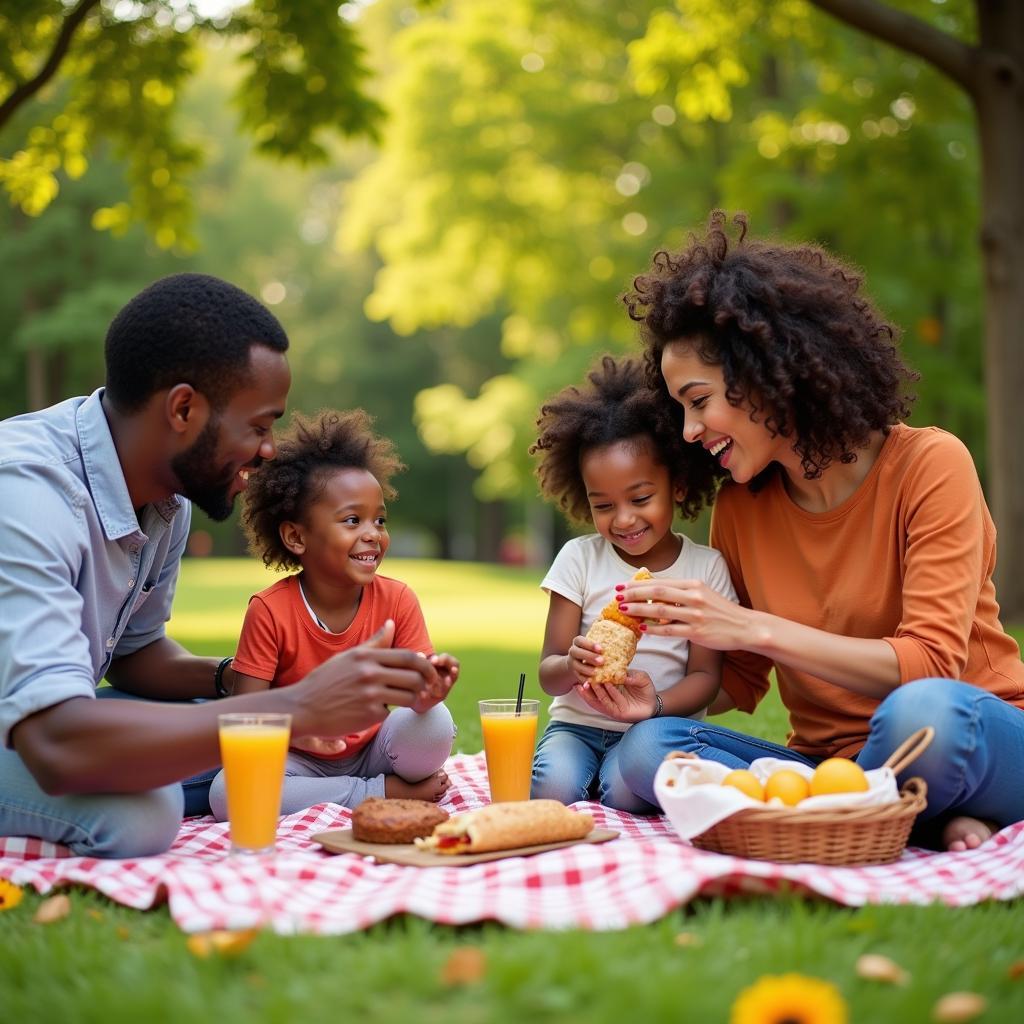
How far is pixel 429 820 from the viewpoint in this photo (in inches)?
132

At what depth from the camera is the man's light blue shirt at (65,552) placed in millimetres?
3018

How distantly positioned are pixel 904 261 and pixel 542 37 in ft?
23.4

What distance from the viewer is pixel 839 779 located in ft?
10.2

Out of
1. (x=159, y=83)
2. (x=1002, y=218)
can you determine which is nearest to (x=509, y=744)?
(x=1002, y=218)

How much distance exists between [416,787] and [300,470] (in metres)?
1.20

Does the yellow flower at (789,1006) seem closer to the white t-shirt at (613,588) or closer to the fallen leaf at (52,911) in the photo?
the fallen leaf at (52,911)

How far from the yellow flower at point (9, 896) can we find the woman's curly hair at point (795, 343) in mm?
2333

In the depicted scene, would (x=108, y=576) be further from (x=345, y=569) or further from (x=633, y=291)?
(x=633, y=291)

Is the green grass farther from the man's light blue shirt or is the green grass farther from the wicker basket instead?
the man's light blue shirt

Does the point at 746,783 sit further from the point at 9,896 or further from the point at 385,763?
the point at 9,896

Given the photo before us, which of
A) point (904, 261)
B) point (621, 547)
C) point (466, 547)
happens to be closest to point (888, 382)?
point (621, 547)

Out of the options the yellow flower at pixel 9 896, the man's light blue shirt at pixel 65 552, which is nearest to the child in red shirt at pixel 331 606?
the man's light blue shirt at pixel 65 552

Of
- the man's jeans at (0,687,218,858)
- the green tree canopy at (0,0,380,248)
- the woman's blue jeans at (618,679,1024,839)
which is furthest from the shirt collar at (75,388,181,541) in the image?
the green tree canopy at (0,0,380,248)

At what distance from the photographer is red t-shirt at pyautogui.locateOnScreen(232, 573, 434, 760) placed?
420 cm
